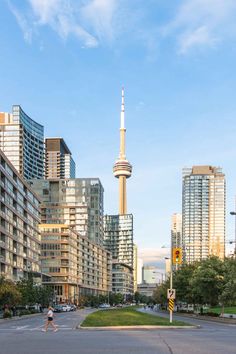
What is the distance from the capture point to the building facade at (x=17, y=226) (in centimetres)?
11231

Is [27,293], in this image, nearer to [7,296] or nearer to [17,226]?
[7,296]

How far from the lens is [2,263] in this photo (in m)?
111

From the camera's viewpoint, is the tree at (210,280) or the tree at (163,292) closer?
the tree at (210,280)

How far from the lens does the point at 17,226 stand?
12550cm

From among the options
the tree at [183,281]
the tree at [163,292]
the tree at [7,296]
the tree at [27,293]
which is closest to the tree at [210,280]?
the tree at [183,281]

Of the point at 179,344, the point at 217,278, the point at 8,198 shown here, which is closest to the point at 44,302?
the point at 8,198

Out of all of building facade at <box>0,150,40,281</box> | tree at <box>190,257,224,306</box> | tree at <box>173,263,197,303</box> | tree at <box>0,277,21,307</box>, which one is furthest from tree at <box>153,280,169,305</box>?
tree at <box>0,277,21,307</box>

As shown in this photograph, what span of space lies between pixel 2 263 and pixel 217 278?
51349 mm

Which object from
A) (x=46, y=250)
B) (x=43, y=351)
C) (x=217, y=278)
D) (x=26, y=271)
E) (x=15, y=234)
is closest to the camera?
(x=43, y=351)

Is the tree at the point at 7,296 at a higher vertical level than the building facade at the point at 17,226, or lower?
lower

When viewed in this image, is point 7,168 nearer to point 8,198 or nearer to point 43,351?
point 8,198

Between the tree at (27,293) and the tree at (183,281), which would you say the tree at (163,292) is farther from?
the tree at (27,293)

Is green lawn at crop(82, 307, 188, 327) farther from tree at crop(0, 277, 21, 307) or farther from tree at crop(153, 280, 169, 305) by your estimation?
tree at crop(153, 280, 169, 305)

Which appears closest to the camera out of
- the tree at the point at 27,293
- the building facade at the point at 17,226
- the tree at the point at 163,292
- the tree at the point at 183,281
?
the tree at the point at 183,281
